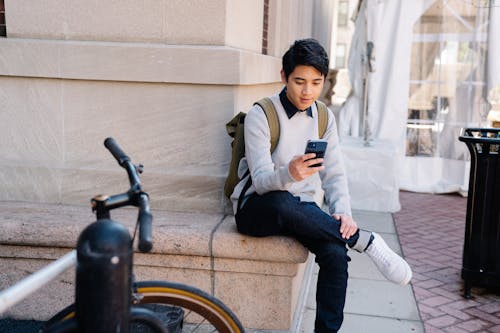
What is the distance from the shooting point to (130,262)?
1.77 meters

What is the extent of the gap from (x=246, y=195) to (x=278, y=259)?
39 cm

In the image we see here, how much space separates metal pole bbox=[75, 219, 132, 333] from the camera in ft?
5.50

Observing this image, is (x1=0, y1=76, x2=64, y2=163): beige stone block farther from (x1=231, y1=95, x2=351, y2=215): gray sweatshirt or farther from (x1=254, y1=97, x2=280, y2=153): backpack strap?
(x1=254, y1=97, x2=280, y2=153): backpack strap

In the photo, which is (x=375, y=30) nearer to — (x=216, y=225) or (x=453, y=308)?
(x=453, y=308)

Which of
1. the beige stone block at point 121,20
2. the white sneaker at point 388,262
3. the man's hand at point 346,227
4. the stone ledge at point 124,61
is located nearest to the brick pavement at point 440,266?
the white sneaker at point 388,262

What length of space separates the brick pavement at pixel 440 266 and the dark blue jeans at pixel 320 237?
1086 millimetres

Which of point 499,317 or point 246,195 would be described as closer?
point 246,195

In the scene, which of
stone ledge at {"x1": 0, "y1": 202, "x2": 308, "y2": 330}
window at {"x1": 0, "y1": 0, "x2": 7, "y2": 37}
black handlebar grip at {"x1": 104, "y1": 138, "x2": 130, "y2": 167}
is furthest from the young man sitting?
window at {"x1": 0, "y1": 0, "x2": 7, "y2": 37}

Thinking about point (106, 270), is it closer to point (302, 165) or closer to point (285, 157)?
point (302, 165)

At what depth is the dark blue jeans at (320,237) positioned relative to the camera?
3.05m

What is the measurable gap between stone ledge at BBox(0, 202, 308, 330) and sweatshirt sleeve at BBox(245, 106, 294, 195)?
35cm

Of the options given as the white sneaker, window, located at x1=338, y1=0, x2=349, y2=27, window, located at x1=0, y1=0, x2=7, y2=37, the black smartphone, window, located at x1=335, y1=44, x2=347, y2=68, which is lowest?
the white sneaker

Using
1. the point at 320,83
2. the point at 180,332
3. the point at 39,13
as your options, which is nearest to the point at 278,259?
the point at 180,332

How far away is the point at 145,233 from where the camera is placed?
1693mm
